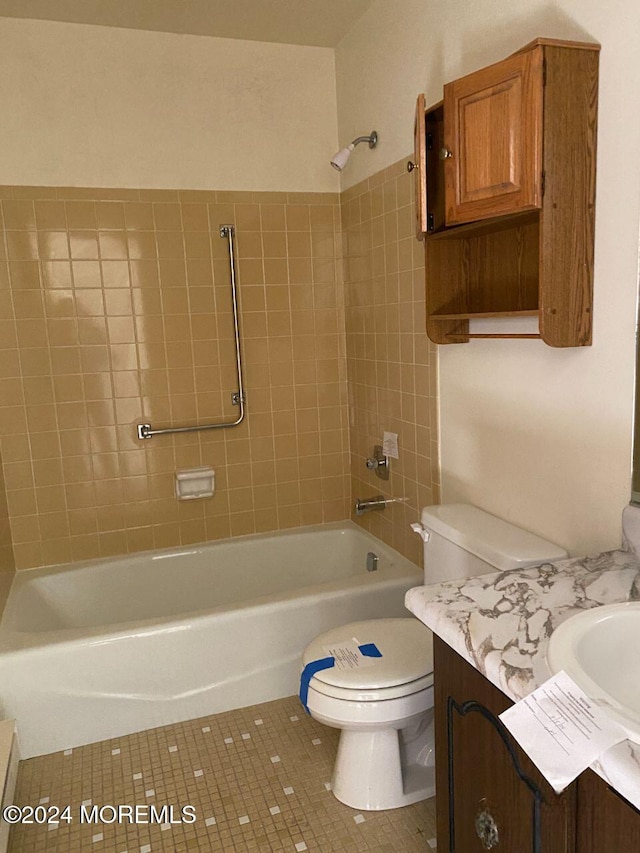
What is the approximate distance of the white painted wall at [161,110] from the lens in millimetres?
2568

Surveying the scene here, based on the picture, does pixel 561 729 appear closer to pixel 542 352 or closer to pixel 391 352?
pixel 542 352

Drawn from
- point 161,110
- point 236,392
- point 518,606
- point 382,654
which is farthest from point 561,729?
point 161,110

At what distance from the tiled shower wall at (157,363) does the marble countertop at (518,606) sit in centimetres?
180

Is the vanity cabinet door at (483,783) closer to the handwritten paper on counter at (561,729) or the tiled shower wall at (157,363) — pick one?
the handwritten paper on counter at (561,729)

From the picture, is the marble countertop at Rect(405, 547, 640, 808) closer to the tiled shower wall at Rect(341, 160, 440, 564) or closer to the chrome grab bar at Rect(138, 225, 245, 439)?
the tiled shower wall at Rect(341, 160, 440, 564)

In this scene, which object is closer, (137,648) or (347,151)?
(137,648)

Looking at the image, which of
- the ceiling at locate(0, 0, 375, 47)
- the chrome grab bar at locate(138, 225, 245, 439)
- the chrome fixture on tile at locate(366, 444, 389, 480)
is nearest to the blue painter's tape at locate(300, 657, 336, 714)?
the chrome fixture on tile at locate(366, 444, 389, 480)

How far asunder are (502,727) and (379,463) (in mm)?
1695

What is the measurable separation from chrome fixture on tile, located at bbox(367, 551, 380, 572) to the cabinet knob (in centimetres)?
155

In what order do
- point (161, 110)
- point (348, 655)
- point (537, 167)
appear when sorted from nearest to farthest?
1. point (537, 167)
2. point (348, 655)
3. point (161, 110)

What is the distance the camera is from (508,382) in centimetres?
193

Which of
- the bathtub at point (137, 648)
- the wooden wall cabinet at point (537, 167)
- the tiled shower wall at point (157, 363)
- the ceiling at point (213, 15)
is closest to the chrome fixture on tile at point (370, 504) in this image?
the bathtub at point (137, 648)

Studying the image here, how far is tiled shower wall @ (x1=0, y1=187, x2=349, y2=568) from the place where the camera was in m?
2.69

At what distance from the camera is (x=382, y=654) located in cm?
185
